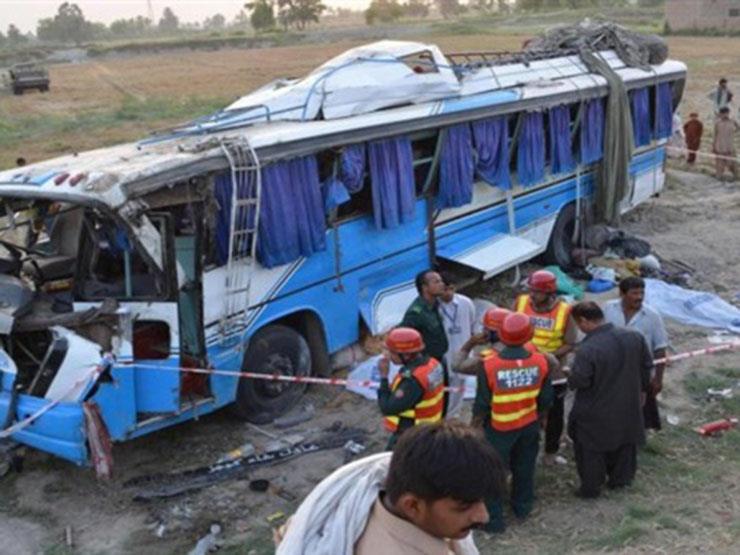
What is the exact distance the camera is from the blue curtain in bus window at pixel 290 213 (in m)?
7.08

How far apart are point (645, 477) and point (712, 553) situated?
43.3 inches

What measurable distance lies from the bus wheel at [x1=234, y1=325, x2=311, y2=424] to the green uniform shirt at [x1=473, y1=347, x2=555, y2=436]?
2.56 meters

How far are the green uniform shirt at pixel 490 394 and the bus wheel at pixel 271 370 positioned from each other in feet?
8.40

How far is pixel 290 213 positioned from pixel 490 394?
2.76m

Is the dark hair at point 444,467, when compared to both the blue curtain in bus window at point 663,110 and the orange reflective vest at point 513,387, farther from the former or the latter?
the blue curtain in bus window at point 663,110

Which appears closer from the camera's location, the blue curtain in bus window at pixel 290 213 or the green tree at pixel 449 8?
the blue curtain in bus window at pixel 290 213

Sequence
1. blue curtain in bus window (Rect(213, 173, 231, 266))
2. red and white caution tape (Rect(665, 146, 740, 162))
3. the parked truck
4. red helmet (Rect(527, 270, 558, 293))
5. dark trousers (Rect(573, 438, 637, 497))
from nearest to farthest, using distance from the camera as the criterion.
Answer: dark trousers (Rect(573, 438, 637, 497)) → red helmet (Rect(527, 270, 558, 293)) → blue curtain in bus window (Rect(213, 173, 231, 266)) → red and white caution tape (Rect(665, 146, 740, 162)) → the parked truck

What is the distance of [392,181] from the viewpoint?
839 centimetres

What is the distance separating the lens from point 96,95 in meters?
37.9

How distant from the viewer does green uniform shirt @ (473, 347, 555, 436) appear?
16.8 feet

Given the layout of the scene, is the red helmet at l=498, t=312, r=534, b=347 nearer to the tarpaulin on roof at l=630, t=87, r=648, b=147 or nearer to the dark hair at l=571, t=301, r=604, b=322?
the dark hair at l=571, t=301, r=604, b=322

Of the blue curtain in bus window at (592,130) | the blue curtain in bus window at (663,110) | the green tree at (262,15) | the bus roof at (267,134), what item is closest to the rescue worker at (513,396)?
the bus roof at (267,134)

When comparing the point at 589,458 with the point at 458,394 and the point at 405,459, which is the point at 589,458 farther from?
the point at 405,459

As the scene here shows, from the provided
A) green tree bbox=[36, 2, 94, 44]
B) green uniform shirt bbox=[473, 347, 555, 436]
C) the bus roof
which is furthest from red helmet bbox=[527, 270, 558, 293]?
green tree bbox=[36, 2, 94, 44]
